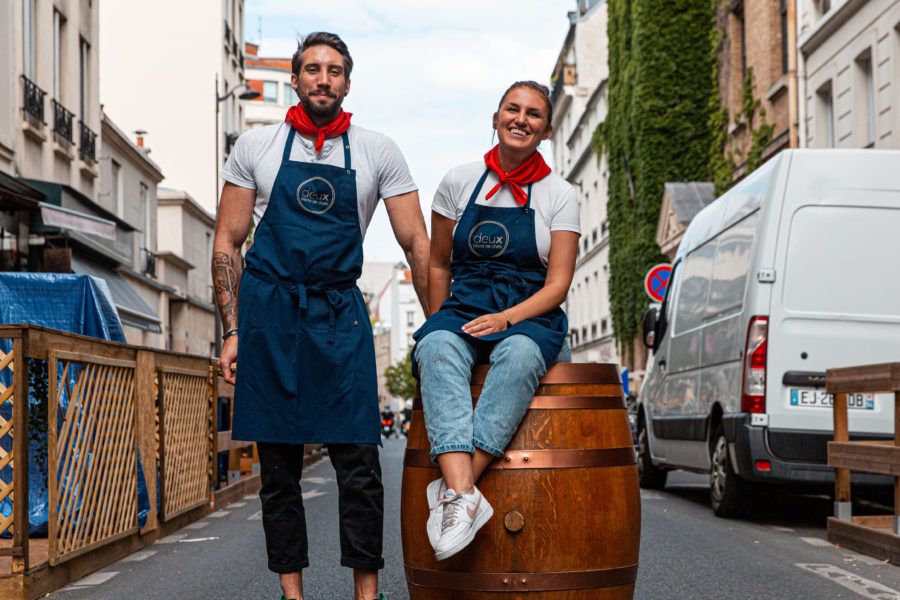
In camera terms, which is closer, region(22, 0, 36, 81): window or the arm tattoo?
the arm tattoo

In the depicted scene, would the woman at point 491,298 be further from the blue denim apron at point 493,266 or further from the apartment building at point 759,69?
the apartment building at point 759,69

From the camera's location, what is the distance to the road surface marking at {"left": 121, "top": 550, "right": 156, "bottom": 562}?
7445mm

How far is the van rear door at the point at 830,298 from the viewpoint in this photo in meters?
8.75

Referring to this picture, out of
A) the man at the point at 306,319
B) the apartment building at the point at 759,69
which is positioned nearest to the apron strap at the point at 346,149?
the man at the point at 306,319

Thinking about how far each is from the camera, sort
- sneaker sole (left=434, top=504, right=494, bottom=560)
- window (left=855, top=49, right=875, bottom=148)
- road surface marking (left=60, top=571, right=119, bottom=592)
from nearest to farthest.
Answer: sneaker sole (left=434, top=504, right=494, bottom=560)
road surface marking (left=60, top=571, right=119, bottom=592)
window (left=855, top=49, right=875, bottom=148)

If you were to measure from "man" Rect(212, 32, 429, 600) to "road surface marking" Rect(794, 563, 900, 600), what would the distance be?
111 inches

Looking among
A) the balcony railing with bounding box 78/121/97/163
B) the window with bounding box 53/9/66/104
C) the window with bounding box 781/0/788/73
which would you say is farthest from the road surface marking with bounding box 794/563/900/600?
the window with bounding box 781/0/788/73

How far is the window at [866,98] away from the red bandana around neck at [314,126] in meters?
16.6

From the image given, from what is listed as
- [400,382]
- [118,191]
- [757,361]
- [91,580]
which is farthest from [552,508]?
[400,382]

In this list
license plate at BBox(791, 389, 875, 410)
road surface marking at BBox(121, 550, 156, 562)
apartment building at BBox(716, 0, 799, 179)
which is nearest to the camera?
road surface marking at BBox(121, 550, 156, 562)

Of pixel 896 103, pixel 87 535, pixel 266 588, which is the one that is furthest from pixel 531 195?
pixel 896 103

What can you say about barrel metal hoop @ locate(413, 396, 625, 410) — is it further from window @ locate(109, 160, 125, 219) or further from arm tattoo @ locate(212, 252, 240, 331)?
window @ locate(109, 160, 125, 219)

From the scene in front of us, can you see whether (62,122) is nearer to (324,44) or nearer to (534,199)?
(324,44)

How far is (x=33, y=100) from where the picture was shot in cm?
1978
